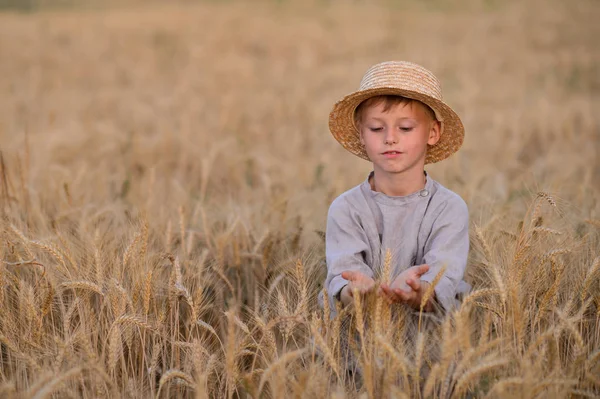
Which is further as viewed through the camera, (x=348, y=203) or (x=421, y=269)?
(x=348, y=203)

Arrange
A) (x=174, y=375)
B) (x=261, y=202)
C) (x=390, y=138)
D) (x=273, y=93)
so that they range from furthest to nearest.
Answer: (x=273, y=93) → (x=261, y=202) → (x=390, y=138) → (x=174, y=375)

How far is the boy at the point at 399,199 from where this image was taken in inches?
92.2

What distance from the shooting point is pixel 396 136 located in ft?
7.72

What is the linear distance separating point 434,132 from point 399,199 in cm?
31

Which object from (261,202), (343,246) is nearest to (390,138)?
(343,246)

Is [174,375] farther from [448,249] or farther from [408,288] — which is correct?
[448,249]

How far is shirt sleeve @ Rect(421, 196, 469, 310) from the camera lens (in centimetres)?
226

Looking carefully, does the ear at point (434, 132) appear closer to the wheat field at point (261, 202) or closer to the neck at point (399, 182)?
the neck at point (399, 182)

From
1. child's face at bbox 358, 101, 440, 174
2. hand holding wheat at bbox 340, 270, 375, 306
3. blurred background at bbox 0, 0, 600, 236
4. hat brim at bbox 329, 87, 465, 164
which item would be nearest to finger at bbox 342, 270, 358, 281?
hand holding wheat at bbox 340, 270, 375, 306

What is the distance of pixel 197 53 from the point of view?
35.1 feet

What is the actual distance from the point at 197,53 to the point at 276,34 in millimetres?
1815

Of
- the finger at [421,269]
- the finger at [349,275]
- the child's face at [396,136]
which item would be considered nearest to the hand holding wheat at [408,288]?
the finger at [421,269]

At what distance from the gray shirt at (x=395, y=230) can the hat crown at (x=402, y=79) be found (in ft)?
1.23

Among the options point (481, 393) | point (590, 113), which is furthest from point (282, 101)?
point (481, 393)
